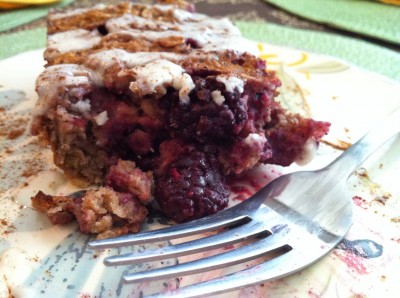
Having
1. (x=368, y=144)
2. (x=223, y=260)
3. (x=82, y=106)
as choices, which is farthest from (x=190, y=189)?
(x=368, y=144)

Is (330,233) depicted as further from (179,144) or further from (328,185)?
(179,144)

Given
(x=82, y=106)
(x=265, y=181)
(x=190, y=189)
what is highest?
(x=82, y=106)

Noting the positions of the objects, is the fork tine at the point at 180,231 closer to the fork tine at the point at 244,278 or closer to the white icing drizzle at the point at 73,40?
the fork tine at the point at 244,278

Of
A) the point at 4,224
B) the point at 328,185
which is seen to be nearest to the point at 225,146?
the point at 328,185

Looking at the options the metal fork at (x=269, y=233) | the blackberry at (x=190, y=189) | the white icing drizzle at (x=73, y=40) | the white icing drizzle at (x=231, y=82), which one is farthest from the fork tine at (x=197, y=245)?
the white icing drizzle at (x=73, y=40)

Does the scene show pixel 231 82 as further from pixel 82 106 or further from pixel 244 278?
pixel 244 278

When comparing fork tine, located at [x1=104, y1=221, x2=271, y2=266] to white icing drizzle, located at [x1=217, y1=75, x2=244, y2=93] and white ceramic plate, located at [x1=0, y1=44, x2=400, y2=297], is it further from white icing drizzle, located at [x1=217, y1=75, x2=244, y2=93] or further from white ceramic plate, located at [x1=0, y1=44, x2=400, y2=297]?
white icing drizzle, located at [x1=217, y1=75, x2=244, y2=93]

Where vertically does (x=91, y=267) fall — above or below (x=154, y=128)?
below
